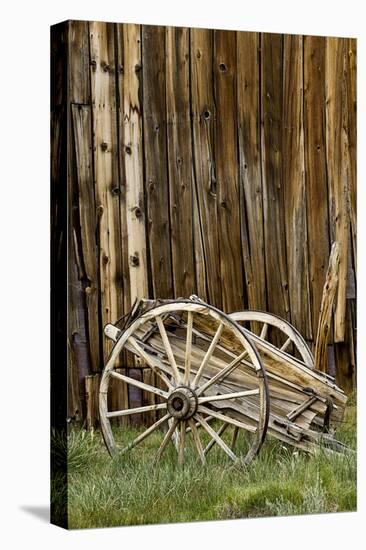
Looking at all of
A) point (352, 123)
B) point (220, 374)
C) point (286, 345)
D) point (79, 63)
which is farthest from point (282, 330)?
point (79, 63)

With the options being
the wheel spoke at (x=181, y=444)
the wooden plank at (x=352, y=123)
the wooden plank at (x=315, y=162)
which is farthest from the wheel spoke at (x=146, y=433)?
the wooden plank at (x=352, y=123)

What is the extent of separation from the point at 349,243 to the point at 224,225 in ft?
3.01

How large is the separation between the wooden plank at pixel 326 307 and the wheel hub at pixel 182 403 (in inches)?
39.4

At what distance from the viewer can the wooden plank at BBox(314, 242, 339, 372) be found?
10055mm

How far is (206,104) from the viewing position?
9641mm

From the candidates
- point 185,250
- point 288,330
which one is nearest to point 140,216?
point 185,250

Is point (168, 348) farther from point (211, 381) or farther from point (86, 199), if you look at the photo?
point (86, 199)

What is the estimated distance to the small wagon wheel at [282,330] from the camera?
9.81m

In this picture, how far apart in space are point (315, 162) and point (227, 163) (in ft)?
2.07

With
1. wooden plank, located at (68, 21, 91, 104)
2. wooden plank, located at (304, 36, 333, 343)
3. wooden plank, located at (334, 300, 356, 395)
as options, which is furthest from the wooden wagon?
wooden plank, located at (68, 21, 91, 104)

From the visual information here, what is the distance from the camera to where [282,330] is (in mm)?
9930

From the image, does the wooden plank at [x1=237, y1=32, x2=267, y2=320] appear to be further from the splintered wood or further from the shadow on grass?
the shadow on grass

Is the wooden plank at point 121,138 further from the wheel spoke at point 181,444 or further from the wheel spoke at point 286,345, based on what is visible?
the wheel spoke at point 286,345

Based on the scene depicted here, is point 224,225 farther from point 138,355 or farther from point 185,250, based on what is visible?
point 138,355
